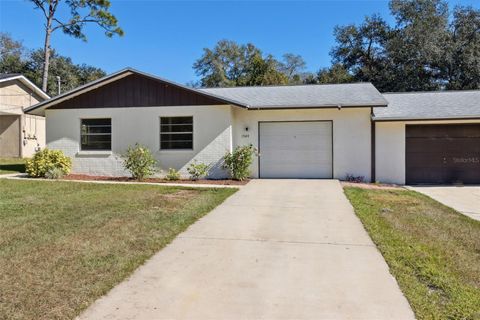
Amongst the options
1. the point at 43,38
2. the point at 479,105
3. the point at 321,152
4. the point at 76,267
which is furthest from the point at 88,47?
the point at 76,267

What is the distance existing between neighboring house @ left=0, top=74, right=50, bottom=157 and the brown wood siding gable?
955 cm

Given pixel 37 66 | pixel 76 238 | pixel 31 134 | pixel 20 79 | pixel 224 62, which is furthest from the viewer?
pixel 224 62

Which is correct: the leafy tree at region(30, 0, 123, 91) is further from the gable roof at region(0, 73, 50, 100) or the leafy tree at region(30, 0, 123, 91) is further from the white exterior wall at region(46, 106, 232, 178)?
the white exterior wall at region(46, 106, 232, 178)

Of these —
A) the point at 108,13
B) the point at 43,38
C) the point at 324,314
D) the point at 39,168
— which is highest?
the point at 108,13

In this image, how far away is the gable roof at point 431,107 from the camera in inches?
531

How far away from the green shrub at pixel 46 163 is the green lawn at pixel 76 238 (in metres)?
3.17

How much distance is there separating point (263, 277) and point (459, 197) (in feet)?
29.5

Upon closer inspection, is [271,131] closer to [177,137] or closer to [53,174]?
[177,137]

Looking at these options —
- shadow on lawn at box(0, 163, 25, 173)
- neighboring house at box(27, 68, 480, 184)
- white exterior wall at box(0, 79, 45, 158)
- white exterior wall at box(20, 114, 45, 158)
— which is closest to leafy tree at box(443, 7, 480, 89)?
neighboring house at box(27, 68, 480, 184)

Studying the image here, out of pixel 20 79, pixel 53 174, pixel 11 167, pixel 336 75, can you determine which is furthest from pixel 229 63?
pixel 53 174

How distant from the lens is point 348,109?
1406 cm

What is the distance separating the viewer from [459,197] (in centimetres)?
1091

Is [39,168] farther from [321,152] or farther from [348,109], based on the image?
[348,109]

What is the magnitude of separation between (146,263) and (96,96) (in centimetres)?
1166
